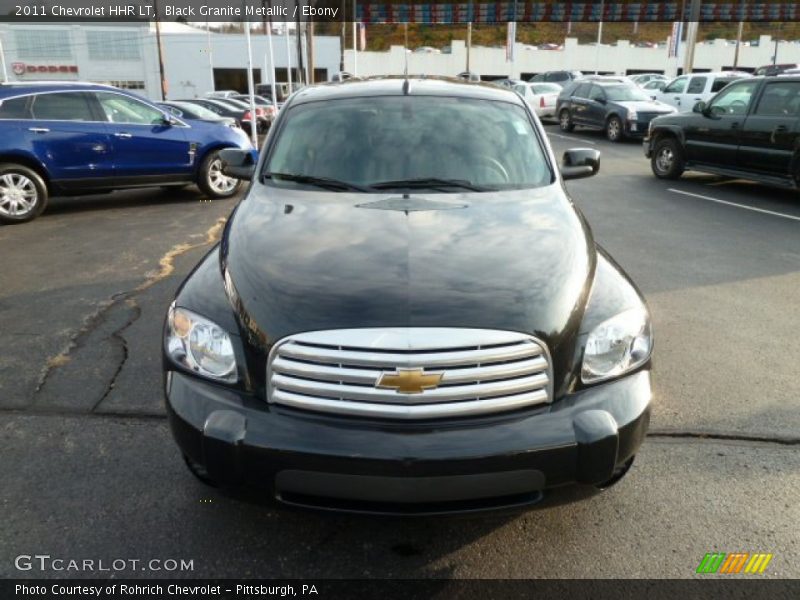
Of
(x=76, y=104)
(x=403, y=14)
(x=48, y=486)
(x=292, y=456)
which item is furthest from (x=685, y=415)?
(x=403, y=14)

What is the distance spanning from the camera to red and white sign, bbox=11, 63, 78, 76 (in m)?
56.8

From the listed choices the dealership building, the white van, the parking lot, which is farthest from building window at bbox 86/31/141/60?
the parking lot

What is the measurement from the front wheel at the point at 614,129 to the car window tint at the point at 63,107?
13.9 meters

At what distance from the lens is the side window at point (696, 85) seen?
20.4 metres

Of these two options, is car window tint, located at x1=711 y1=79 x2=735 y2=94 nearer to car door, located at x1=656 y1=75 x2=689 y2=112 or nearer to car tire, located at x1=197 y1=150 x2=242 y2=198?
car door, located at x1=656 y1=75 x2=689 y2=112

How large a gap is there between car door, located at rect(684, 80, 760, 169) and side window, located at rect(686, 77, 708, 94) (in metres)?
11.1

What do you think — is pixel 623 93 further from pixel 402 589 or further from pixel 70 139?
pixel 402 589

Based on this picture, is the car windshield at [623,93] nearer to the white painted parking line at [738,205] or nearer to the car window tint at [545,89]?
the car window tint at [545,89]

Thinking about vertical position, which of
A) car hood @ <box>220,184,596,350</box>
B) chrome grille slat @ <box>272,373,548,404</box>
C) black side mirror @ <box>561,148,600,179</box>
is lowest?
chrome grille slat @ <box>272,373,548,404</box>

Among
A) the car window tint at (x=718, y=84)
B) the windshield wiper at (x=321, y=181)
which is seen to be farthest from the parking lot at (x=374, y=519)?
the car window tint at (x=718, y=84)

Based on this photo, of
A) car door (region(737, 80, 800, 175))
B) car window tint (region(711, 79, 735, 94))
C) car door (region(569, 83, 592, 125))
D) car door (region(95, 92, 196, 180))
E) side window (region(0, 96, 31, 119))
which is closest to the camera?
side window (region(0, 96, 31, 119))

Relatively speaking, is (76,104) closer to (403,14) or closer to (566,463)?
(566,463)

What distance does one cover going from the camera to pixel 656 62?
62.5 m

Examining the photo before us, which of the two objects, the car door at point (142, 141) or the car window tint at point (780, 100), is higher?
the car window tint at point (780, 100)
